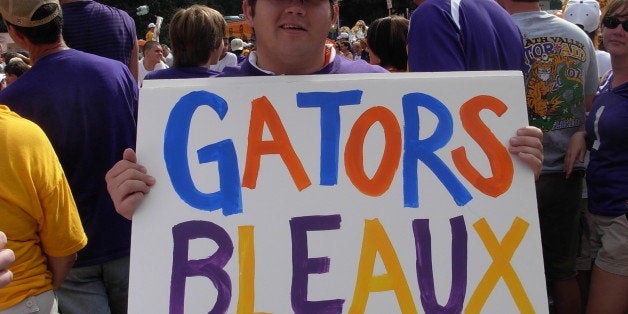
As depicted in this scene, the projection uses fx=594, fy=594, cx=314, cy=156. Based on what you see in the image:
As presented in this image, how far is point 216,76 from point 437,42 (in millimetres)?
636

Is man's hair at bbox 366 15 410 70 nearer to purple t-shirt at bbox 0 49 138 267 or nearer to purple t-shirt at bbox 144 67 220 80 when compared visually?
purple t-shirt at bbox 144 67 220 80

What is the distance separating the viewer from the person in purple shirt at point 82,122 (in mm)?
2102

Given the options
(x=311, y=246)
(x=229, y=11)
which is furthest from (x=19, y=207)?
(x=229, y=11)

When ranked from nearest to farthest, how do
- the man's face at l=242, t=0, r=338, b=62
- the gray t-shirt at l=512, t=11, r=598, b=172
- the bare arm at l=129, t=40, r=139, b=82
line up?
the man's face at l=242, t=0, r=338, b=62 → the gray t-shirt at l=512, t=11, r=598, b=172 → the bare arm at l=129, t=40, r=139, b=82

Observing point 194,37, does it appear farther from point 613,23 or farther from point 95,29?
point 613,23

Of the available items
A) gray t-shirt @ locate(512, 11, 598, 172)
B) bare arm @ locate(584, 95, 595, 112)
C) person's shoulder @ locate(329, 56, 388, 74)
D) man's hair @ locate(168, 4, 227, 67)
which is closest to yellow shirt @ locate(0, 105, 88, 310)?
person's shoulder @ locate(329, 56, 388, 74)

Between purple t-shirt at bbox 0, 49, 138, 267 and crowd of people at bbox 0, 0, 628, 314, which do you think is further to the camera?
purple t-shirt at bbox 0, 49, 138, 267

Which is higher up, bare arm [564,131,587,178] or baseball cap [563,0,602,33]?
baseball cap [563,0,602,33]

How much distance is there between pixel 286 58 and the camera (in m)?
1.47

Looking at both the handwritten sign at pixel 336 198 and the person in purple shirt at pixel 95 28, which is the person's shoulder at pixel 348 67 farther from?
the person in purple shirt at pixel 95 28

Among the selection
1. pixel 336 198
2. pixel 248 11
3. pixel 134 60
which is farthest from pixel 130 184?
pixel 134 60

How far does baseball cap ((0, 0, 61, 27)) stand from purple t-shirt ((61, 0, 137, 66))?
2.02 feet

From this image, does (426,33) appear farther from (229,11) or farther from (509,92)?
(229,11)

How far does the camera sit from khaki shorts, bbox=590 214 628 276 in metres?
2.35
